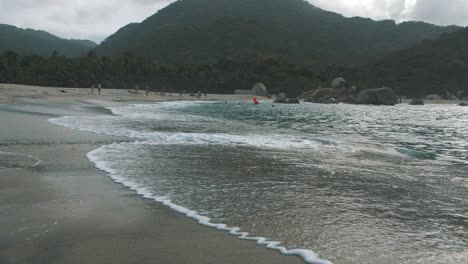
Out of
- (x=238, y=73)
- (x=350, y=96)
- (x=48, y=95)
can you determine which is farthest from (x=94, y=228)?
(x=238, y=73)

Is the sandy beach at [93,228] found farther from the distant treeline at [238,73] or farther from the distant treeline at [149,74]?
the distant treeline at [149,74]

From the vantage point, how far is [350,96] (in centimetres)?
9662

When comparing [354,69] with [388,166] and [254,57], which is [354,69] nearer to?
[254,57]

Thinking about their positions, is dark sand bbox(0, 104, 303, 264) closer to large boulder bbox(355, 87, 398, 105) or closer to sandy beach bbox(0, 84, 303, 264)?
sandy beach bbox(0, 84, 303, 264)

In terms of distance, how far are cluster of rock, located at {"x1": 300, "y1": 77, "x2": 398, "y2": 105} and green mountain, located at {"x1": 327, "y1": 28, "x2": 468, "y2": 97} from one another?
120 feet

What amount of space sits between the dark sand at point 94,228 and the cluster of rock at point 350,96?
3476 inches

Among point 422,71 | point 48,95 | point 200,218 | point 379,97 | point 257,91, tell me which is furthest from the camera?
point 422,71

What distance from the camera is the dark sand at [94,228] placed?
13.1 ft

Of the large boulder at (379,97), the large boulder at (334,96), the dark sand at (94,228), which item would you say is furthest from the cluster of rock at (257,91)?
the dark sand at (94,228)

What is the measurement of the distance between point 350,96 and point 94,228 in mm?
96994

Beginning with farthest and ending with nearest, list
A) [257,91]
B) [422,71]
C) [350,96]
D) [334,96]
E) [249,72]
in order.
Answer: [422,71] → [249,72] → [257,91] → [334,96] → [350,96]

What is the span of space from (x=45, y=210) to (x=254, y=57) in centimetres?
15715

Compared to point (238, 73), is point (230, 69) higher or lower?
higher

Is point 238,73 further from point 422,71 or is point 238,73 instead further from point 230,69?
point 422,71
